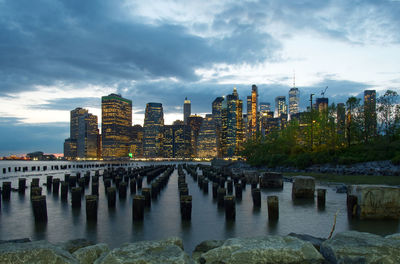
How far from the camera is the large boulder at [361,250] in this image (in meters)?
6.84

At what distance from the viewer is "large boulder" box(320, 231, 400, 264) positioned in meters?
6.84

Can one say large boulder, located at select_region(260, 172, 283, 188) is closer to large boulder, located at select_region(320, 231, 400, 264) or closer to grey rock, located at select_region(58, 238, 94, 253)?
large boulder, located at select_region(320, 231, 400, 264)

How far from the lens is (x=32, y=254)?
5488 mm

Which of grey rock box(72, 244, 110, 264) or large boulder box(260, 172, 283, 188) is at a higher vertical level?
grey rock box(72, 244, 110, 264)

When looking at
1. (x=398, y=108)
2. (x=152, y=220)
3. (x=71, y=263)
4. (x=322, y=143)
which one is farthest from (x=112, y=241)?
(x=398, y=108)

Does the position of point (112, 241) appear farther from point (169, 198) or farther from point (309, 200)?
point (309, 200)

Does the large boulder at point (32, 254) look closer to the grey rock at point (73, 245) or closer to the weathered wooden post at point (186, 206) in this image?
the grey rock at point (73, 245)

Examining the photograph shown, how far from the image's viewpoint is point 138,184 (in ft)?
111

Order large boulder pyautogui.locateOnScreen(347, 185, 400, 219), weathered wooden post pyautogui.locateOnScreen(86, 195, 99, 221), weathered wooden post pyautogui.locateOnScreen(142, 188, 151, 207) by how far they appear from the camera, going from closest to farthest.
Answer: large boulder pyautogui.locateOnScreen(347, 185, 400, 219), weathered wooden post pyautogui.locateOnScreen(86, 195, 99, 221), weathered wooden post pyautogui.locateOnScreen(142, 188, 151, 207)

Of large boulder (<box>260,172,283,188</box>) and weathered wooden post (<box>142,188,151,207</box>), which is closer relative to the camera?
weathered wooden post (<box>142,188,151,207</box>)

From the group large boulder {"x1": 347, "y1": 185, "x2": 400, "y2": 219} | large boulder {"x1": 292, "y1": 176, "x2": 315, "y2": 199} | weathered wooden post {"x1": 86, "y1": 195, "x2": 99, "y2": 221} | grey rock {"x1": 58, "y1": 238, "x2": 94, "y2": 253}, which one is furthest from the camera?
large boulder {"x1": 292, "y1": 176, "x2": 315, "y2": 199}

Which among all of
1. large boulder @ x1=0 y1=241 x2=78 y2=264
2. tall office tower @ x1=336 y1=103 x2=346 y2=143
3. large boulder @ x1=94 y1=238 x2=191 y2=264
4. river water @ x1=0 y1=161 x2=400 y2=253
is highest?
tall office tower @ x1=336 y1=103 x2=346 y2=143

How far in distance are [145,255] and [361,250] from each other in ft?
15.6

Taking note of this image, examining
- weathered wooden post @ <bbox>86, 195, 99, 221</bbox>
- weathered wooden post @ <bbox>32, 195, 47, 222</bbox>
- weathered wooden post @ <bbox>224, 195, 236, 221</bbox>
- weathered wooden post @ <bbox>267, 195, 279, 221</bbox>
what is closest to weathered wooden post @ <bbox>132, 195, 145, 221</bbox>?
weathered wooden post @ <bbox>86, 195, 99, 221</bbox>
